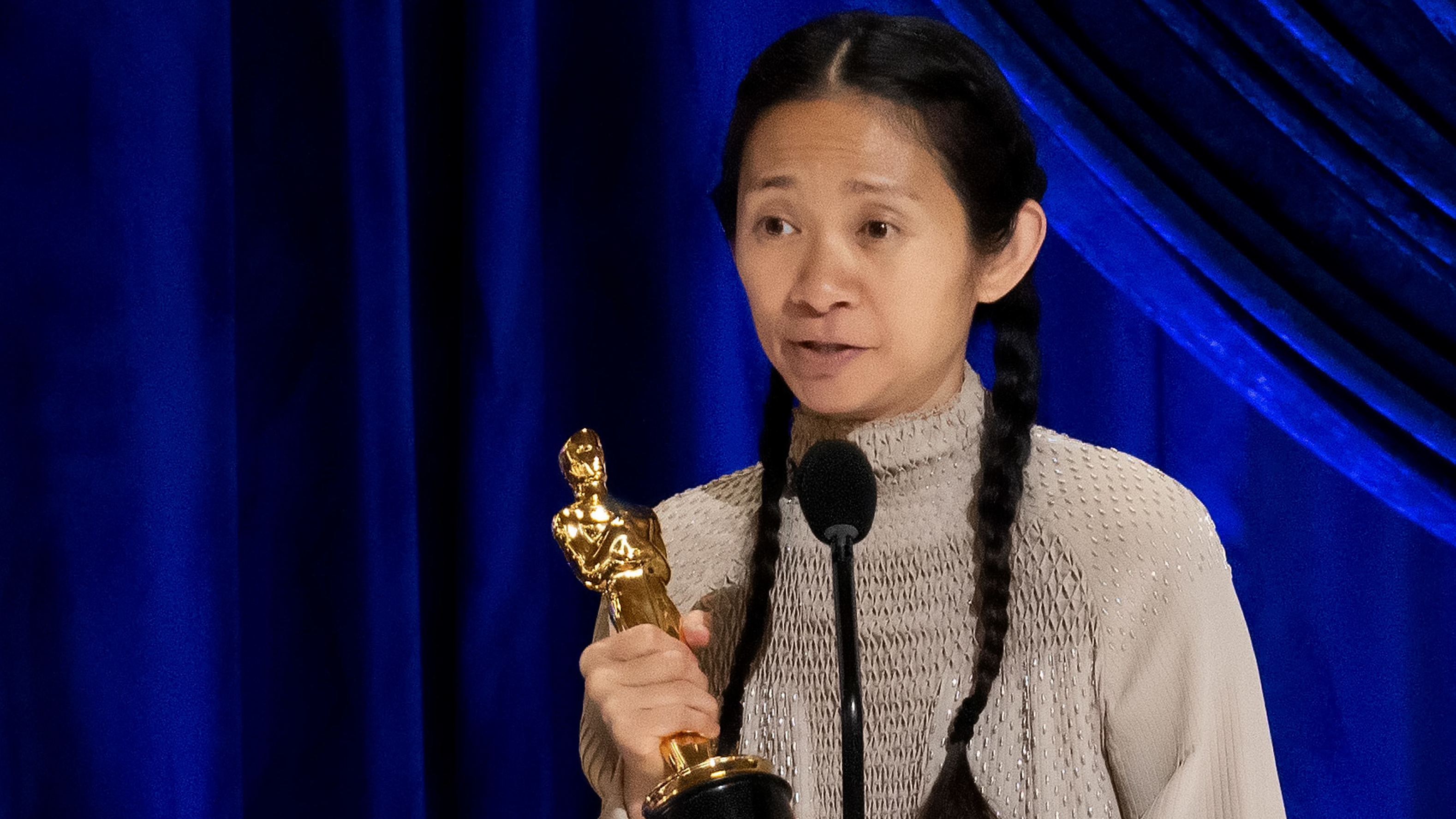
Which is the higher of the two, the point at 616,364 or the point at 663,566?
the point at 616,364

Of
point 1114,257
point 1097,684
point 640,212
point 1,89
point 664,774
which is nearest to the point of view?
point 664,774

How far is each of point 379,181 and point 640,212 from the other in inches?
10.0

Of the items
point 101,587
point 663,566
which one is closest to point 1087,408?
point 663,566

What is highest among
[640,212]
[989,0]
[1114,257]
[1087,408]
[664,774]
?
[989,0]

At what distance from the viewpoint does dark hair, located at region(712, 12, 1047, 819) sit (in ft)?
3.12

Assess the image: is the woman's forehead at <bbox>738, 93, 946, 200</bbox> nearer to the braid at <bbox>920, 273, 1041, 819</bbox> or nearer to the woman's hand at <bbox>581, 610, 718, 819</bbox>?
the braid at <bbox>920, 273, 1041, 819</bbox>

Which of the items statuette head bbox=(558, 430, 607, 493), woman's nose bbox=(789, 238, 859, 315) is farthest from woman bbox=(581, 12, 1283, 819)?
statuette head bbox=(558, 430, 607, 493)

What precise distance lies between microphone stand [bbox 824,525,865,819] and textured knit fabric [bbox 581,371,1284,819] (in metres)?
0.28

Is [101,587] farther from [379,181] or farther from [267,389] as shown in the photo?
[379,181]

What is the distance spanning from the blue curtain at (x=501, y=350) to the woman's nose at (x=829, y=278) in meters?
0.40

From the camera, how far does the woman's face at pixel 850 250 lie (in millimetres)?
939

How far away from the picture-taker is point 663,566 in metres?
0.86

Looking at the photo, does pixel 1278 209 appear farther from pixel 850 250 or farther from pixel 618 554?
pixel 618 554

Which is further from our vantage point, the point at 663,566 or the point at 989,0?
the point at 989,0
